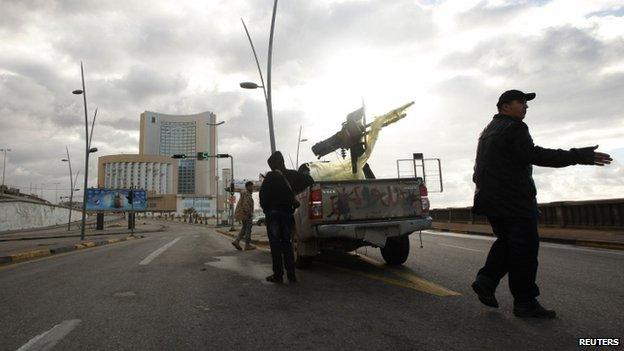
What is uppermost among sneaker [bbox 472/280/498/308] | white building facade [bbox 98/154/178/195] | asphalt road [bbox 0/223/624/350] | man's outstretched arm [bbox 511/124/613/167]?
white building facade [bbox 98/154/178/195]

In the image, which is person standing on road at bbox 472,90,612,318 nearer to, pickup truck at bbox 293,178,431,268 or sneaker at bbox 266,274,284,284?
pickup truck at bbox 293,178,431,268

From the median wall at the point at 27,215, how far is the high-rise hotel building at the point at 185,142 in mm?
42317

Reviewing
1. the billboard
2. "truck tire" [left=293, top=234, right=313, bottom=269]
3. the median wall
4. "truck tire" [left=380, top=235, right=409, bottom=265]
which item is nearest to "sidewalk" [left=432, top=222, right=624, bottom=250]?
"truck tire" [left=380, top=235, right=409, bottom=265]

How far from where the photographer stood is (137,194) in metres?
47.3

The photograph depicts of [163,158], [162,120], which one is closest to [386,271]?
[162,120]

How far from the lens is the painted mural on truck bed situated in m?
5.86

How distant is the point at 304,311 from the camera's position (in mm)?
3773

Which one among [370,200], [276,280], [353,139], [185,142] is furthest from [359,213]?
[185,142]

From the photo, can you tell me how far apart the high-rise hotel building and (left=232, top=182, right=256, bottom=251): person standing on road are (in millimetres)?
92286

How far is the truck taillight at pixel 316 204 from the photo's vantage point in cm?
578

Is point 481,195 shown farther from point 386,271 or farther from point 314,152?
point 314,152

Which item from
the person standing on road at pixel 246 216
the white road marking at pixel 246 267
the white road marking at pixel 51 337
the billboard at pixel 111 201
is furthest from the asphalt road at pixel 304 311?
the billboard at pixel 111 201

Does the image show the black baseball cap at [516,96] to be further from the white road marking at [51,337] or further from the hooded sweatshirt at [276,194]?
the white road marking at [51,337]

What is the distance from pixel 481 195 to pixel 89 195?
4809 cm
